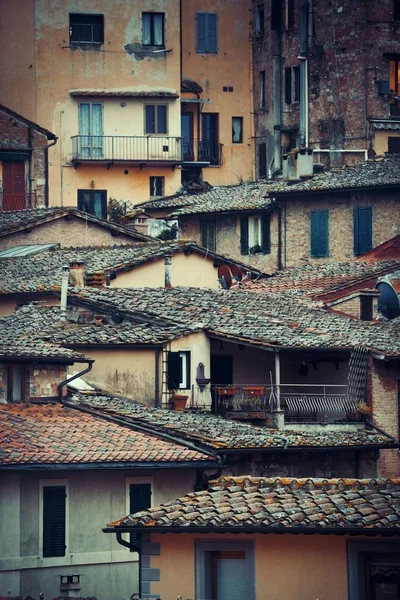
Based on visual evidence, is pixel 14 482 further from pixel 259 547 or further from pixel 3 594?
pixel 259 547

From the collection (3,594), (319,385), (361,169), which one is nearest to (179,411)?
(319,385)

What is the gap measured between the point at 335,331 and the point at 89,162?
3360 centimetres

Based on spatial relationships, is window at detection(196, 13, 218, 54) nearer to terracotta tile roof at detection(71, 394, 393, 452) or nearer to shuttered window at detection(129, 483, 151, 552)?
terracotta tile roof at detection(71, 394, 393, 452)

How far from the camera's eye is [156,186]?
80938 mm

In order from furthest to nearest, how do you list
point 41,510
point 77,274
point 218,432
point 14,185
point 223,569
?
point 14,185 < point 77,274 < point 218,432 < point 41,510 < point 223,569

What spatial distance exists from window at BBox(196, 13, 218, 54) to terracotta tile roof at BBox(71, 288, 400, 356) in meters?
35.0

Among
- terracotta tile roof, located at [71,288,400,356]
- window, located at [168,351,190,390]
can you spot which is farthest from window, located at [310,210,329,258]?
window, located at [168,351,190,390]

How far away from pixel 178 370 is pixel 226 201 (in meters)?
21.2

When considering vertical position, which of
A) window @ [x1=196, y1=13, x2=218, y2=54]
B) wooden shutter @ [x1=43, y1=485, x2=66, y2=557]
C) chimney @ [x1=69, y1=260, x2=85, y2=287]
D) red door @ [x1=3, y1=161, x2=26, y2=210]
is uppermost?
window @ [x1=196, y1=13, x2=218, y2=54]

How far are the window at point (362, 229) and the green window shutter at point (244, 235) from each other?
12.8ft

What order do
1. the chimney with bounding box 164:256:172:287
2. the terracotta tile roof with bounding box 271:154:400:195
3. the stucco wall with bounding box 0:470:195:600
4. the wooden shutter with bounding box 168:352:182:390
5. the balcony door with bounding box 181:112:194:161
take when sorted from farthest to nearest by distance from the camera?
the balcony door with bounding box 181:112:194:161 → the terracotta tile roof with bounding box 271:154:400:195 → the chimney with bounding box 164:256:172:287 → the wooden shutter with bounding box 168:352:182:390 → the stucco wall with bounding box 0:470:195:600

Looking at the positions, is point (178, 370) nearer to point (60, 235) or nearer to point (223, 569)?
point (223, 569)

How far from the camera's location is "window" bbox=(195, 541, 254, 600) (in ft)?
93.6

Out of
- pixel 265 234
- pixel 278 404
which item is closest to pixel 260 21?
pixel 265 234
